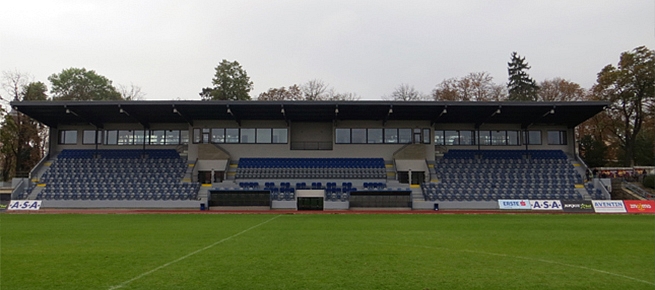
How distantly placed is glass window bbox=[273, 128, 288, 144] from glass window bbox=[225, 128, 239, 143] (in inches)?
152

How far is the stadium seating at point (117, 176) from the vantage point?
3634 centimetres

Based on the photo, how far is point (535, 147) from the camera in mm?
43438

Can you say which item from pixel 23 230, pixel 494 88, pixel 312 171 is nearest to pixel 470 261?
pixel 23 230

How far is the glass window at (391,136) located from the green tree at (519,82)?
35029mm

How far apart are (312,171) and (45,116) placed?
86.6ft

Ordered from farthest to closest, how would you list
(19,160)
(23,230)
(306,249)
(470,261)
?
(19,160), (23,230), (306,249), (470,261)

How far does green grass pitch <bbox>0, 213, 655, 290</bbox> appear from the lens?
898 centimetres

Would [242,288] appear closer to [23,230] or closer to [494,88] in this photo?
[23,230]

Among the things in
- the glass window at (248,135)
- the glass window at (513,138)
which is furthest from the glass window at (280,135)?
the glass window at (513,138)

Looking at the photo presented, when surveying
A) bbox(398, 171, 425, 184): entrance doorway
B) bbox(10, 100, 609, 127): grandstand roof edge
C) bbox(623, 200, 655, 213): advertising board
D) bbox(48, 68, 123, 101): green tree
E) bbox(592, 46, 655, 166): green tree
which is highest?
bbox(48, 68, 123, 101): green tree

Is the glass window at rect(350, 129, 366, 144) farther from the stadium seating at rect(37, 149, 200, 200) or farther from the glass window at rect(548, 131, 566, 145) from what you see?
the glass window at rect(548, 131, 566, 145)

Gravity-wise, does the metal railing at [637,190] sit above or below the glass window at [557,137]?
below

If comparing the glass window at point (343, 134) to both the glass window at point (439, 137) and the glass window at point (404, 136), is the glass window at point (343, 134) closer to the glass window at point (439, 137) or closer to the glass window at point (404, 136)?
the glass window at point (404, 136)

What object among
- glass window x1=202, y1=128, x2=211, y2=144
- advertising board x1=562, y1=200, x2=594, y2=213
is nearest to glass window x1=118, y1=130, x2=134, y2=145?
glass window x1=202, y1=128, x2=211, y2=144
